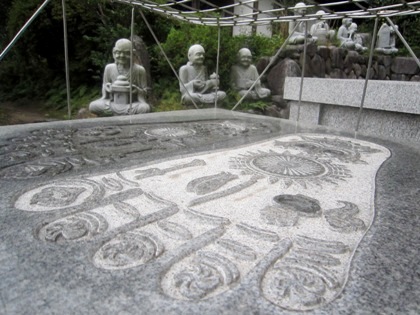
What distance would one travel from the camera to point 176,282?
74 centimetres

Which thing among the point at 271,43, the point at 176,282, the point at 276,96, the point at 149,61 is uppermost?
the point at 271,43

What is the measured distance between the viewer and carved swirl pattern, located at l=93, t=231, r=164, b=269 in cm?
80

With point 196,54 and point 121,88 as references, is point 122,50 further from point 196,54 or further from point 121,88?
point 196,54

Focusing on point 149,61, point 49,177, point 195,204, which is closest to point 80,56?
point 149,61

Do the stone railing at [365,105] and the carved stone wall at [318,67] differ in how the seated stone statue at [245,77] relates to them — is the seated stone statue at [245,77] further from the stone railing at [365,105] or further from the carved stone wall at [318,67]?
the stone railing at [365,105]

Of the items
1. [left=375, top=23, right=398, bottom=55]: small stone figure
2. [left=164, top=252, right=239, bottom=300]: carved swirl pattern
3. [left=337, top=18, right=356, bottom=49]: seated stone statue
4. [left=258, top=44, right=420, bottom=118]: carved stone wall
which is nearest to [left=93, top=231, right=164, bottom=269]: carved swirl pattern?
[left=164, top=252, right=239, bottom=300]: carved swirl pattern

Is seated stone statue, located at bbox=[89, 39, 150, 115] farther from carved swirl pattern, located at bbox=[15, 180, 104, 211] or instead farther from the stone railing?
carved swirl pattern, located at bbox=[15, 180, 104, 211]

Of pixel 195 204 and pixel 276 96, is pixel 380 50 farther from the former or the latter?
pixel 195 204

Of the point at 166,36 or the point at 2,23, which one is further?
the point at 2,23

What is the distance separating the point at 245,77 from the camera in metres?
5.85

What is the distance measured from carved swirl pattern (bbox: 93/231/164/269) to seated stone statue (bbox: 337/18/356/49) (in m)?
7.80

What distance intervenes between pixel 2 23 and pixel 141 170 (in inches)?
350

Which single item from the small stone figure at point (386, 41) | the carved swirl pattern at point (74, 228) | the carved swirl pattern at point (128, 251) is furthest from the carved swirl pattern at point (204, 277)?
the small stone figure at point (386, 41)

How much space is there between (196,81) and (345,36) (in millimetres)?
5117
